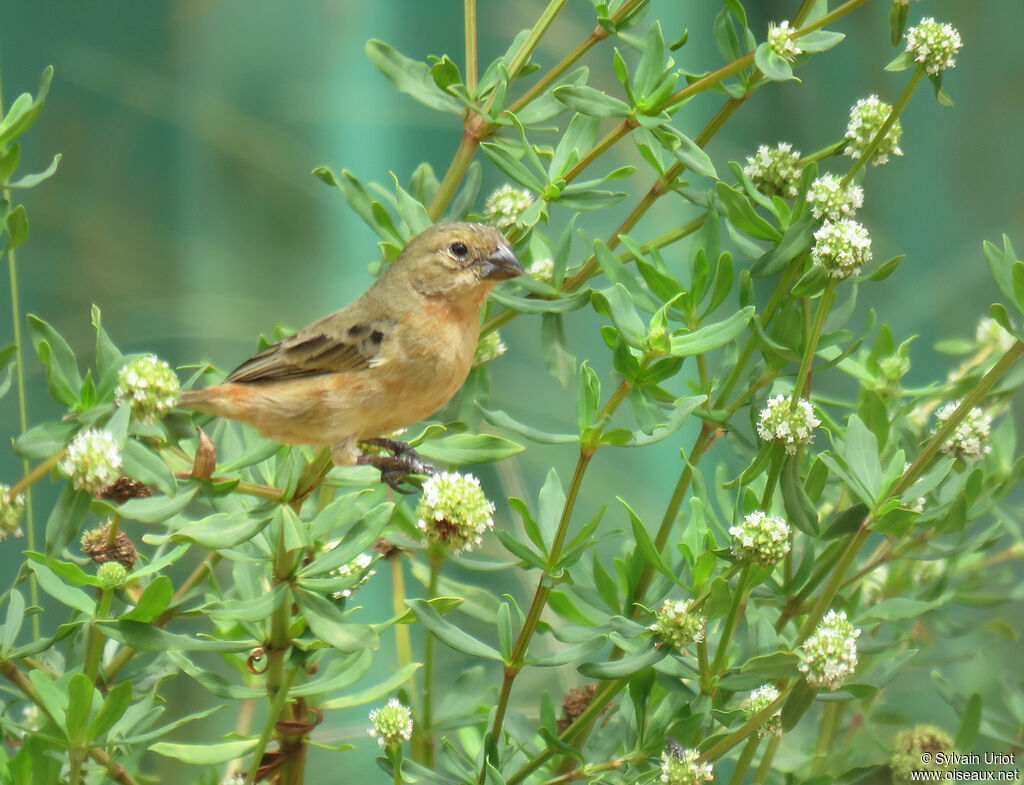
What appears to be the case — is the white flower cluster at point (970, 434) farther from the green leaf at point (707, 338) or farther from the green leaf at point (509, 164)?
the green leaf at point (509, 164)

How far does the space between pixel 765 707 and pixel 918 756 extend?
0.28 meters

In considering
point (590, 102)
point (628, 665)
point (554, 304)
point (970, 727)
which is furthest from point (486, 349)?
point (970, 727)

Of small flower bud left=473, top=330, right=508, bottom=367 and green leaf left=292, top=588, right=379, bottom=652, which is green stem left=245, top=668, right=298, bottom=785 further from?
small flower bud left=473, top=330, right=508, bottom=367

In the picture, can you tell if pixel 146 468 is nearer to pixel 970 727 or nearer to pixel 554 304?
pixel 554 304

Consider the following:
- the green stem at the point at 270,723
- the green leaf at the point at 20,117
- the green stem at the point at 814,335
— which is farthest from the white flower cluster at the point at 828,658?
the green leaf at the point at 20,117

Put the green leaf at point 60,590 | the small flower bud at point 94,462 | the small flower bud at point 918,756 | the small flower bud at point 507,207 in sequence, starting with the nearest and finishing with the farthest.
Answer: the small flower bud at point 94,462, the green leaf at point 60,590, the small flower bud at point 918,756, the small flower bud at point 507,207

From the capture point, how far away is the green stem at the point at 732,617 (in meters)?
0.90

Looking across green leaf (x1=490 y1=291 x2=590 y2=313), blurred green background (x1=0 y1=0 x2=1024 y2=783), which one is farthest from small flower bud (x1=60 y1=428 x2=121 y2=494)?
blurred green background (x1=0 y1=0 x2=1024 y2=783)

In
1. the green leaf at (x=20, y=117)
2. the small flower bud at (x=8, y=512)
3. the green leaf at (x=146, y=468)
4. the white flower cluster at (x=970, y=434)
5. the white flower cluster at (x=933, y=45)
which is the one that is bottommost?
the small flower bud at (x=8, y=512)

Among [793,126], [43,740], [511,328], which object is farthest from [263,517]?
[793,126]

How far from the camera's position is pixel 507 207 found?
1.15 meters

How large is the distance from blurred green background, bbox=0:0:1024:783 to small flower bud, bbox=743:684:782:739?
1.05m

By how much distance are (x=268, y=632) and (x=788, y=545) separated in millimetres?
453

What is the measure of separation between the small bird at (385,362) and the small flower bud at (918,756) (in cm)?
54
